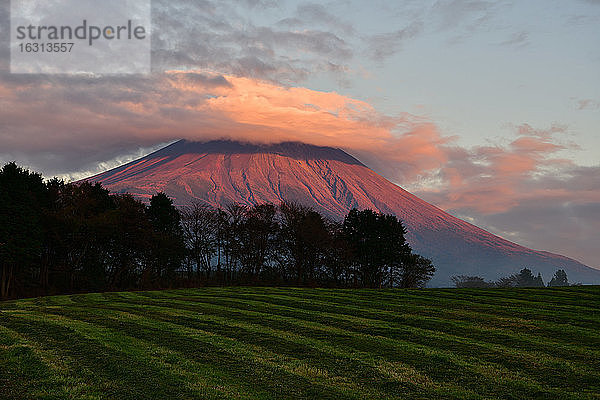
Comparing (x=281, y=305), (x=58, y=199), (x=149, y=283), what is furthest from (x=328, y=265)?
(x=281, y=305)

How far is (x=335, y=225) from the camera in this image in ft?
324

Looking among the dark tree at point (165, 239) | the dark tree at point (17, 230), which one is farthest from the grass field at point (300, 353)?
the dark tree at point (165, 239)

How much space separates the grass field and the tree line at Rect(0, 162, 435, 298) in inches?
1673

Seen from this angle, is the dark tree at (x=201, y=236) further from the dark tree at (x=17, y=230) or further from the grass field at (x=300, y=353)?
the grass field at (x=300, y=353)

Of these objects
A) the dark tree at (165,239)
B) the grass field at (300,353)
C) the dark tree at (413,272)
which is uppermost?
the dark tree at (165,239)

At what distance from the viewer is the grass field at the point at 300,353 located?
566 inches

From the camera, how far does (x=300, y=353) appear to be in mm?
18828

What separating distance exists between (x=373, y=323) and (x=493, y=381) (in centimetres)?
1066

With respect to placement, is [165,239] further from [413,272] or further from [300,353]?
[300,353]

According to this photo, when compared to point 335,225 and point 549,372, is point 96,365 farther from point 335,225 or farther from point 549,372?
point 335,225

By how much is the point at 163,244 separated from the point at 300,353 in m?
66.8

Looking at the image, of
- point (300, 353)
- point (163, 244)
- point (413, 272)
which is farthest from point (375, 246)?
point (300, 353)

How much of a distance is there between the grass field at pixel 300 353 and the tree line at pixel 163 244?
42505mm

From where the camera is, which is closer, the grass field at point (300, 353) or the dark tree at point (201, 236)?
the grass field at point (300, 353)
